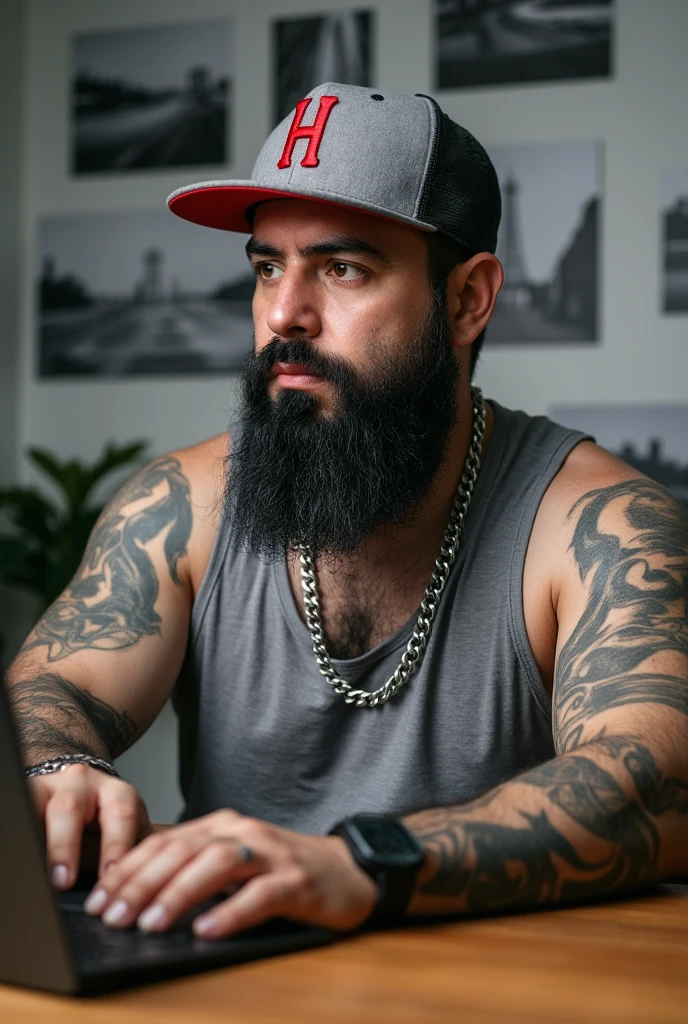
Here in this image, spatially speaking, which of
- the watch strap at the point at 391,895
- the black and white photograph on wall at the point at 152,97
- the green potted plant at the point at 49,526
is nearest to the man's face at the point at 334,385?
the watch strap at the point at 391,895

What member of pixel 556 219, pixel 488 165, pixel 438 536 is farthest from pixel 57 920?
pixel 556 219

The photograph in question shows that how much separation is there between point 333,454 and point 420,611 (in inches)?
8.9

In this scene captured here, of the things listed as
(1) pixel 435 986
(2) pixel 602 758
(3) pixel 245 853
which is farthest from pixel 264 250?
(1) pixel 435 986

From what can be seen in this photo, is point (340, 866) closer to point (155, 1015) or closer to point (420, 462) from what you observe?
point (155, 1015)

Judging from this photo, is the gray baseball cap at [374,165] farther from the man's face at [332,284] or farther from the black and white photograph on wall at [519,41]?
the black and white photograph on wall at [519,41]

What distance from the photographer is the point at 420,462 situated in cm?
155

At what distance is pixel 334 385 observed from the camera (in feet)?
4.80

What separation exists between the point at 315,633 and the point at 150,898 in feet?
2.43

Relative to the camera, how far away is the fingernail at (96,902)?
78 cm

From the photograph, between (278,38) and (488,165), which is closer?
(488,165)

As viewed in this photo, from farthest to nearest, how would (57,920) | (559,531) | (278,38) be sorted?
(278,38) → (559,531) → (57,920)

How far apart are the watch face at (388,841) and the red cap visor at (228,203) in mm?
768

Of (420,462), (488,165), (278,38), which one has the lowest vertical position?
(420,462)

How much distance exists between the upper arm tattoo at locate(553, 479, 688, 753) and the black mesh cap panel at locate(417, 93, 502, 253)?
39cm
